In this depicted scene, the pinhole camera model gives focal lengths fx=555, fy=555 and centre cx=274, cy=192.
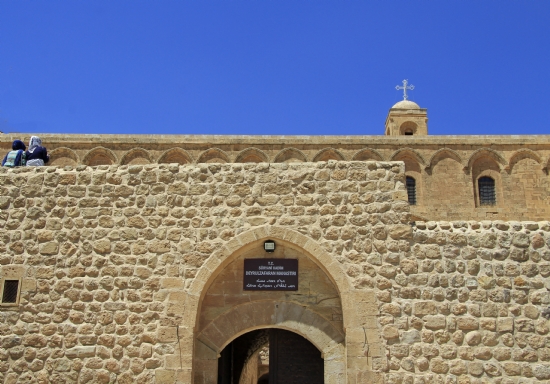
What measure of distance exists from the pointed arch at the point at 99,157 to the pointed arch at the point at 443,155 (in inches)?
392

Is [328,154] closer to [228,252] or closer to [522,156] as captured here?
[522,156]

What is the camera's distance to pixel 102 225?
6988mm

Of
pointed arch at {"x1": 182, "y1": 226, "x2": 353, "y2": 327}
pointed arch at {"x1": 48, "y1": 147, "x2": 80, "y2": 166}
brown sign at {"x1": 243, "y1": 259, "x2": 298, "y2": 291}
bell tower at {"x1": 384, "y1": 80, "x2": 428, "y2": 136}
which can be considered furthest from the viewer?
bell tower at {"x1": 384, "y1": 80, "x2": 428, "y2": 136}

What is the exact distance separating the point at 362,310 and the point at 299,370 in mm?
1708

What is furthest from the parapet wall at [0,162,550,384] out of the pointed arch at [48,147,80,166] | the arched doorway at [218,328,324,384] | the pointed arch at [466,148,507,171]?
the pointed arch at [466,148,507,171]

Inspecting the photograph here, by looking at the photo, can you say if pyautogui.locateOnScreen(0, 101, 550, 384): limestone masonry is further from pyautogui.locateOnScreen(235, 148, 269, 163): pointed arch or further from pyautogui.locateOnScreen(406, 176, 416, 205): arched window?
pyautogui.locateOnScreen(406, 176, 416, 205): arched window

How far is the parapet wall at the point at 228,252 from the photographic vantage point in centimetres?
641

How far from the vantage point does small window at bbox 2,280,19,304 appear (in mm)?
6828

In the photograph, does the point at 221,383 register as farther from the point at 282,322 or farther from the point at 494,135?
the point at 494,135

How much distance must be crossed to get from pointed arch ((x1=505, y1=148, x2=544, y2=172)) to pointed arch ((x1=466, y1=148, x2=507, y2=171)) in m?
0.23

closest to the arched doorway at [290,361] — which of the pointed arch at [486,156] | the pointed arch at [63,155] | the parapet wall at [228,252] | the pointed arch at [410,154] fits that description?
the parapet wall at [228,252]

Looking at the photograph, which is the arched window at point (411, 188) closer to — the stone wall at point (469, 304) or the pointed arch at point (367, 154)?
the pointed arch at point (367, 154)

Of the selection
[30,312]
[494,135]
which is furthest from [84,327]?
[494,135]

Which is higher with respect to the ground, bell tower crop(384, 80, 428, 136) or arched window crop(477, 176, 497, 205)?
bell tower crop(384, 80, 428, 136)
